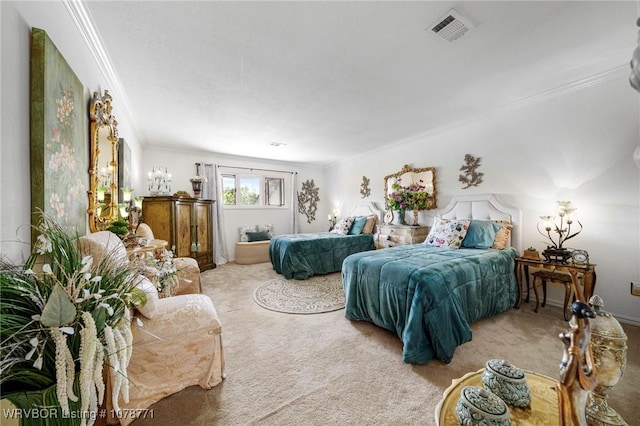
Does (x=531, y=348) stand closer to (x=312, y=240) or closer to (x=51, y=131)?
(x=312, y=240)

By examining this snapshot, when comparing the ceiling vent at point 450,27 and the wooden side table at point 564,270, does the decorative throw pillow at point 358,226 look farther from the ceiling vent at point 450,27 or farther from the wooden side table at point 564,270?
the ceiling vent at point 450,27

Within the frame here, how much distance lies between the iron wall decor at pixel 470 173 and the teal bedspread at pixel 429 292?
113 cm

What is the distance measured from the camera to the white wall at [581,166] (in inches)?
91.8

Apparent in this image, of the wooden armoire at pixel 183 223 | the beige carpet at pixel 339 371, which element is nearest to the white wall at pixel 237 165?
the wooden armoire at pixel 183 223

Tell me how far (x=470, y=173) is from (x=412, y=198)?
913 mm

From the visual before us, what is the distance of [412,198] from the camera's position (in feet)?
13.5

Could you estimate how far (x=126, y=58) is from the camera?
6.73 ft

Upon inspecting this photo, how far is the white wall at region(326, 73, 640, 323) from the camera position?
2.33 metres

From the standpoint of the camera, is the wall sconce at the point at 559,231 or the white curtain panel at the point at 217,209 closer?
the wall sconce at the point at 559,231

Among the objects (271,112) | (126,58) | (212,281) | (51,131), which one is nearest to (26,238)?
(51,131)

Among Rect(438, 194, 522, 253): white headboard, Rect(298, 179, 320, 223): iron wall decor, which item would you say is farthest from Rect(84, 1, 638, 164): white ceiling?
Rect(298, 179, 320, 223): iron wall decor

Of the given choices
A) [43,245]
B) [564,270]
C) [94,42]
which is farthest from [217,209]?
[564,270]

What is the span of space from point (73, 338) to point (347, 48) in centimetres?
236

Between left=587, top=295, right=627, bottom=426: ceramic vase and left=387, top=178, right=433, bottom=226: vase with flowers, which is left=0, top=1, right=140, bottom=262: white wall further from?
left=387, top=178, right=433, bottom=226: vase with flowers
